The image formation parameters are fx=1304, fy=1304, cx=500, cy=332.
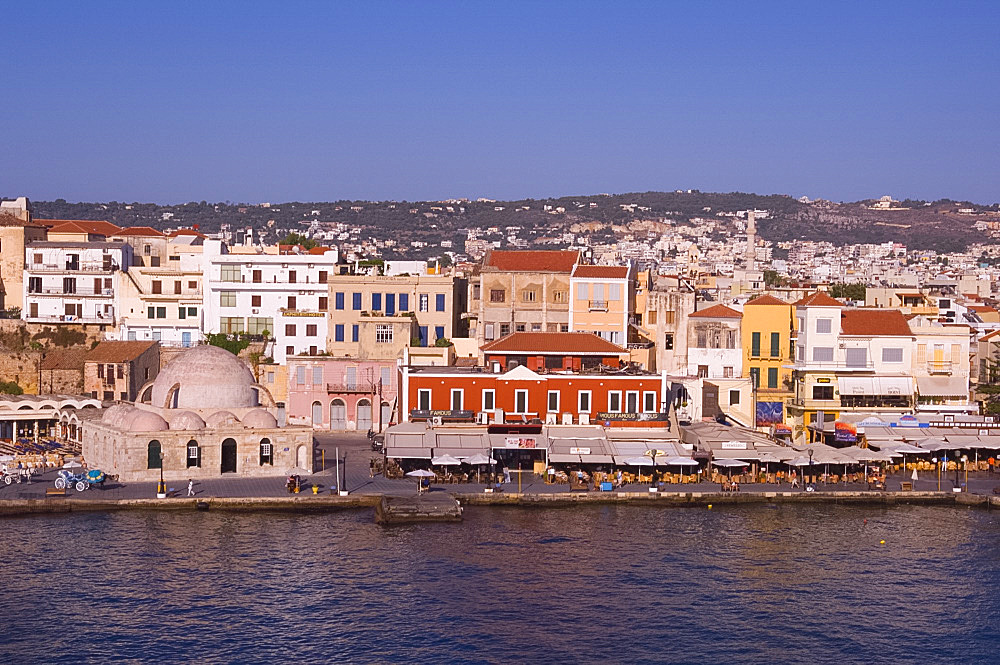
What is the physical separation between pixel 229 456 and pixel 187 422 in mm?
2269

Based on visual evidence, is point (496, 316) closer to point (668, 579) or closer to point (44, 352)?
point (44, 352)

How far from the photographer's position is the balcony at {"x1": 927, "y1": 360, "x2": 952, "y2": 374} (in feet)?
217

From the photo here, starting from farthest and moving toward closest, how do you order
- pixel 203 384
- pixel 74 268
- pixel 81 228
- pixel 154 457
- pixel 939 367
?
pixel 81 228 < pixel 74 268 < pixel 939 367 < pixel 203 384 < pixel 154 457

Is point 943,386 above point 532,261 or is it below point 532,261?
below

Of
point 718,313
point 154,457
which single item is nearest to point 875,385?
point 718,313

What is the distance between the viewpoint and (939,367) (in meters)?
66.1

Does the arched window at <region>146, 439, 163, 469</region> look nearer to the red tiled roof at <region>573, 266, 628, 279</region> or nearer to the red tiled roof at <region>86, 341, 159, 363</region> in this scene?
the red tiled roof at <region>86, 341, 159, 363</region>

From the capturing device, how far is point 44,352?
71000 mm

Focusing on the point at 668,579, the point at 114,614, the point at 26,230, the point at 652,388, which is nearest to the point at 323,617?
the point at 114,614

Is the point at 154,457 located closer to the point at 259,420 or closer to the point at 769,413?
the point at 259,420

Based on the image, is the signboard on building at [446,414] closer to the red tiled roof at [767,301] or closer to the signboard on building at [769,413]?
the signboard on building at [769,413]

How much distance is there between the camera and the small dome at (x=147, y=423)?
5328cm

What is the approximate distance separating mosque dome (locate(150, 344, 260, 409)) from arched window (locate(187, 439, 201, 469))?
2.76m

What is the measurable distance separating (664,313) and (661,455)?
53.1 feet
